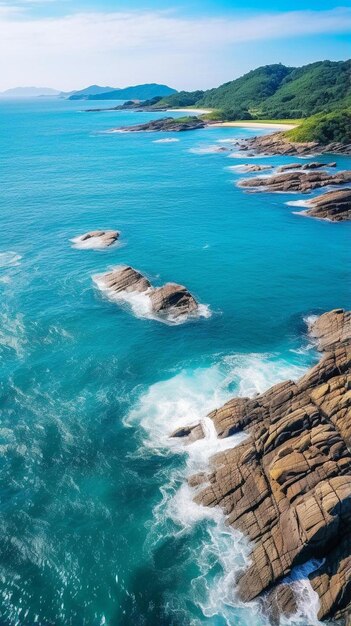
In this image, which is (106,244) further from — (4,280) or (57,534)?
(57,534)

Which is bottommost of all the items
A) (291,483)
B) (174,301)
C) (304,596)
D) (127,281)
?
(304,596)

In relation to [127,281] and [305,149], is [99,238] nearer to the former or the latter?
[127,281]

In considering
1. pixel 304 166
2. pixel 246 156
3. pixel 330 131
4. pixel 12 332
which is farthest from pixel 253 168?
pixel 12 332

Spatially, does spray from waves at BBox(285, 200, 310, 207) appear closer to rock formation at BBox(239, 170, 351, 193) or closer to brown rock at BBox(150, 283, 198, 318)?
rock formation at BBox(239, 170, 351, 193)

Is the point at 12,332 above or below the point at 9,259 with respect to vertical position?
below

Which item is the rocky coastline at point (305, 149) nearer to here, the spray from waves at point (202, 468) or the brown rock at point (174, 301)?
the brown rock at point (174, 301)

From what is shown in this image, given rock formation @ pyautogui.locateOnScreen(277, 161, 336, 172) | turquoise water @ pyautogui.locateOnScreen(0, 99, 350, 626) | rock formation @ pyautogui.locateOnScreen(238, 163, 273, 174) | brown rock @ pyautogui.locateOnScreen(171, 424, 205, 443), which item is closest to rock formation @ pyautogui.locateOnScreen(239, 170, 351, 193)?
rock formation @ pyautogui.locateOnScreen(277, 161, 336, 172)
